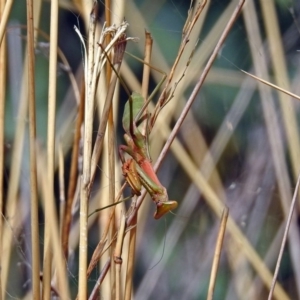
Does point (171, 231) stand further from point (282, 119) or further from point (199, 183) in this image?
point (282, 119)

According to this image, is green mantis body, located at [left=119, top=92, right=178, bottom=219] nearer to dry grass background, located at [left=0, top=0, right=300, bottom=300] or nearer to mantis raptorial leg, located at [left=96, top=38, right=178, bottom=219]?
mantis raptorial leg, located at [left=96, top=38, right=178, bottom=219]

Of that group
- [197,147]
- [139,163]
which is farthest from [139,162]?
[197,147]

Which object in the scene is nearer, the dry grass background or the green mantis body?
the green mantis body

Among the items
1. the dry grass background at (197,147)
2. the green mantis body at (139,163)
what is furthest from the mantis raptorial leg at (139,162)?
the dry grass background at (197,147)

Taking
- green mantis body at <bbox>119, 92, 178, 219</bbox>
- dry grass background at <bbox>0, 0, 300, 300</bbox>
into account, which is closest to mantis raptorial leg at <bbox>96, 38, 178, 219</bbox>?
green mantis body at <bbox>119, 92, 178, 219</bbox>

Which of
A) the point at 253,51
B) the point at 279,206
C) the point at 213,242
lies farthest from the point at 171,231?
the point at 253,51
